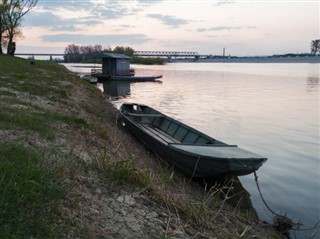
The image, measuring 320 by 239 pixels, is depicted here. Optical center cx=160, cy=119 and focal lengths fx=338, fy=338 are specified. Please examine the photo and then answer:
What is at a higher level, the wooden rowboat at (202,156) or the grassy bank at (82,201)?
the grassy bank at (82,201)

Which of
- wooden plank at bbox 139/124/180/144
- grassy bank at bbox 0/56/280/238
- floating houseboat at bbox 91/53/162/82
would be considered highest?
floating houseboat at bbox 91/53/162/82

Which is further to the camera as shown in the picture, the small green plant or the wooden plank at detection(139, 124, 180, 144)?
the wooden plank at detection(139, 124, 180, 144)

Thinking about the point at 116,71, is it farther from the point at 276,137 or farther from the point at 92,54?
the point at 92,54

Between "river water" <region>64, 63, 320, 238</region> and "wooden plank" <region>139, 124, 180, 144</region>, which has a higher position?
"wooden plank" <region>139, 124, 180, 144</region>

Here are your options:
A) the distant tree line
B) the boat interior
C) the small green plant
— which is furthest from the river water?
the distant tree line

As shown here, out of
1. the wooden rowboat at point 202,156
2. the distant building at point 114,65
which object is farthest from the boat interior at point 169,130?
the distant building at point 114,65

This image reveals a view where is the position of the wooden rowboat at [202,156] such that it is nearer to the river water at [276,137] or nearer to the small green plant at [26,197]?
the river water at [276,137]

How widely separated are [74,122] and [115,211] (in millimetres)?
5881

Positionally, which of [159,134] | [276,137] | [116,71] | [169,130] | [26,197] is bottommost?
[276,137]

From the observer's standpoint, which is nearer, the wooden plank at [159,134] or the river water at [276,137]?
the river water at [276,137]

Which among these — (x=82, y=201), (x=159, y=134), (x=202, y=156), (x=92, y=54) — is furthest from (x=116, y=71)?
(x=92, y=54)

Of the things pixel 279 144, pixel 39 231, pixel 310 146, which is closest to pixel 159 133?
pixel 279 144

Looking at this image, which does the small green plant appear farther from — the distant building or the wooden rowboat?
the distant building

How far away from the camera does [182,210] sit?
4887 mm
